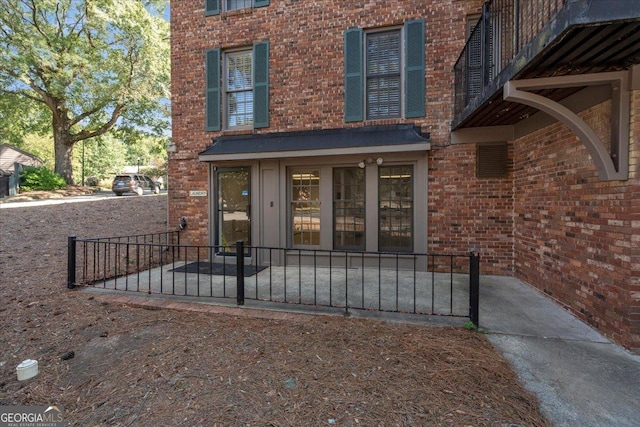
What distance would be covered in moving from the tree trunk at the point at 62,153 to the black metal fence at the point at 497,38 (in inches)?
833

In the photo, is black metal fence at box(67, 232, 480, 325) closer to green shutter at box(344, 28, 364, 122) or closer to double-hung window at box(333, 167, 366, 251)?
double-hung window at box(333, 167, 366, 251)

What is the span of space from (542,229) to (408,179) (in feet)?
7.84

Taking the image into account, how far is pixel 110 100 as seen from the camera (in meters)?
17.5

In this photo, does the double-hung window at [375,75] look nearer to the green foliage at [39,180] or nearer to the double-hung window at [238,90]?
the double-hung window at [238,90]

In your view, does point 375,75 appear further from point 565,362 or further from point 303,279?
point 565,362

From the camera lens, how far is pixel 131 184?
1958 centimetres

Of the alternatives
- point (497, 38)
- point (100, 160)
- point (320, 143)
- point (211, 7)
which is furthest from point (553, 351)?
point (100, 160)

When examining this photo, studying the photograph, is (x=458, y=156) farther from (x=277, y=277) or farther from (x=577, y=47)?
(x=277, y=277)

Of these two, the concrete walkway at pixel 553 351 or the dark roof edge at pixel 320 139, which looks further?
the dark roof edge at pixel 320 139

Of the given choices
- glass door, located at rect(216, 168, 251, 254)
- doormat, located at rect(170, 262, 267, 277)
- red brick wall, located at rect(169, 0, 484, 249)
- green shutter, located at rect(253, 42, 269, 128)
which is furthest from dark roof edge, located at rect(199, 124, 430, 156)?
doormat, located at rect(170, 262, 267, 277)

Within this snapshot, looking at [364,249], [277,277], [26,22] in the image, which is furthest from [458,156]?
[26,22]

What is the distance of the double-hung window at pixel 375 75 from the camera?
629 cm

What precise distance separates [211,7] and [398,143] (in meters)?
5.38

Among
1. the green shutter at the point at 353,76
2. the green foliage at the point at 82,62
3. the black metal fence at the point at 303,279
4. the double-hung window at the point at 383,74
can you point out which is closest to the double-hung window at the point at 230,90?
the green shutter at the point at 353,76
